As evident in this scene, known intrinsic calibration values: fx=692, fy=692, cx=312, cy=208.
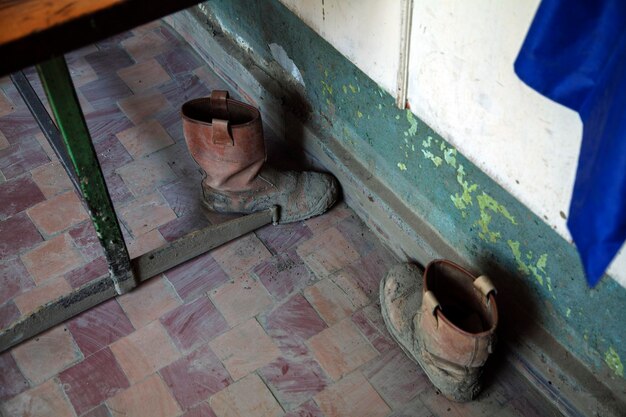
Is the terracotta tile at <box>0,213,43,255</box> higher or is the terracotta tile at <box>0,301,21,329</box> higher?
the terracotta tile at <box>0,213,43,255</box>

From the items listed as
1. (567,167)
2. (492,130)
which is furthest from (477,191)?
(567,167)

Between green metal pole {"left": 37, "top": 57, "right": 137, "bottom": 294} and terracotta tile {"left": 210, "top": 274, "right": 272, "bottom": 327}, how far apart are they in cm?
30

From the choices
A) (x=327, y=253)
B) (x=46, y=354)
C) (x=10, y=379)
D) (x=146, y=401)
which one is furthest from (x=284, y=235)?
(x=10, y=379)

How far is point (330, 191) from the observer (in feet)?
8.41

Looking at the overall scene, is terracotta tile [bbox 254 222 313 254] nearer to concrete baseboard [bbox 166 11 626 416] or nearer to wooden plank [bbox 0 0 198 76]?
concrete baseboard [bbox 166 11 626 416]

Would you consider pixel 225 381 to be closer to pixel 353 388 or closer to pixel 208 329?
pixel 208 329

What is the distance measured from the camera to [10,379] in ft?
7.01

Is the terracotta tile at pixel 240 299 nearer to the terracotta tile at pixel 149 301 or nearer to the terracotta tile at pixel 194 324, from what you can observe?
the terracotta tile at pixel 194 324

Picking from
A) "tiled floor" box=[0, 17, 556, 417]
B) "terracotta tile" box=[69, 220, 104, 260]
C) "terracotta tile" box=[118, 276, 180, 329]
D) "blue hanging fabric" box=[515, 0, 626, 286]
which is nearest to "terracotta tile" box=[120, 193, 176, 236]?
"tiled floor" box=[0, 17, 556, 417]

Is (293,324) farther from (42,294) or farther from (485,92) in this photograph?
(485,92)

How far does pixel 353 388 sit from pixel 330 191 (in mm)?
763

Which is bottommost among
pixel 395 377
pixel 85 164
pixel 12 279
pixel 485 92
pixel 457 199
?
pixel 395 377

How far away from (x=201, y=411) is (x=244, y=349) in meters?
0.24

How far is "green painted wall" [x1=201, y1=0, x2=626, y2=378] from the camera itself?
72.7 inches
